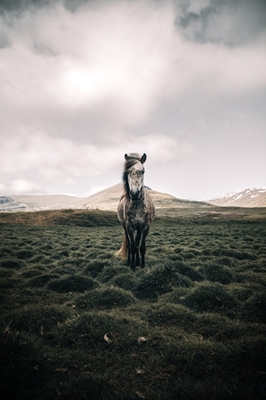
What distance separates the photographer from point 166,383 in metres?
3.57

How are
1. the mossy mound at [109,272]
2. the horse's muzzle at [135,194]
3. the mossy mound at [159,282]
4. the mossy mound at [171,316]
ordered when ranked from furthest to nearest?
the horse's muzzle at [135,194] < the mossy mound at [109,272] < the mossy mound at [159,282] < the mossy mound at [171,316]

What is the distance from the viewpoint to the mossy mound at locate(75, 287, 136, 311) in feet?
20.9

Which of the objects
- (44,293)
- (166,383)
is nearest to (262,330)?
(166,383)

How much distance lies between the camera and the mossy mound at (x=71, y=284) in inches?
300

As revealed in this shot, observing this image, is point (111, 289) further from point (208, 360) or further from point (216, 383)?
point (216, 383)

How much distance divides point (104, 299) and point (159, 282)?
7.38ft

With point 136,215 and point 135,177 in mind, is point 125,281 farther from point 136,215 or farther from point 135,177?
point 135,177

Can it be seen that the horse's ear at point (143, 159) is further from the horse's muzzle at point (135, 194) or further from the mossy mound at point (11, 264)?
the mossy mound at point (11, 264)

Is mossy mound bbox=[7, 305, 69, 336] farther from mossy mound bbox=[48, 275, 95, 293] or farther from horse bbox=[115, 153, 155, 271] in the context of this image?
horse bbox=[115, 153, 155, 271]

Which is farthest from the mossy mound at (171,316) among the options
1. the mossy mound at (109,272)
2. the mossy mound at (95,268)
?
the mossy mound at (95,268)

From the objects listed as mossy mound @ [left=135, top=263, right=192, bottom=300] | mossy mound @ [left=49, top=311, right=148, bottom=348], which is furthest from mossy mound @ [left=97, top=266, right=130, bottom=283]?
mossy mound @ [left=49, top=311, right=148, bottom=348]

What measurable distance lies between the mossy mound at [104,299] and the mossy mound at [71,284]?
87cm

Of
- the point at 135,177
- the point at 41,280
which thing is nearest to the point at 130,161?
the point at 135,177

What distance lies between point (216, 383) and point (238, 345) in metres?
1.19
